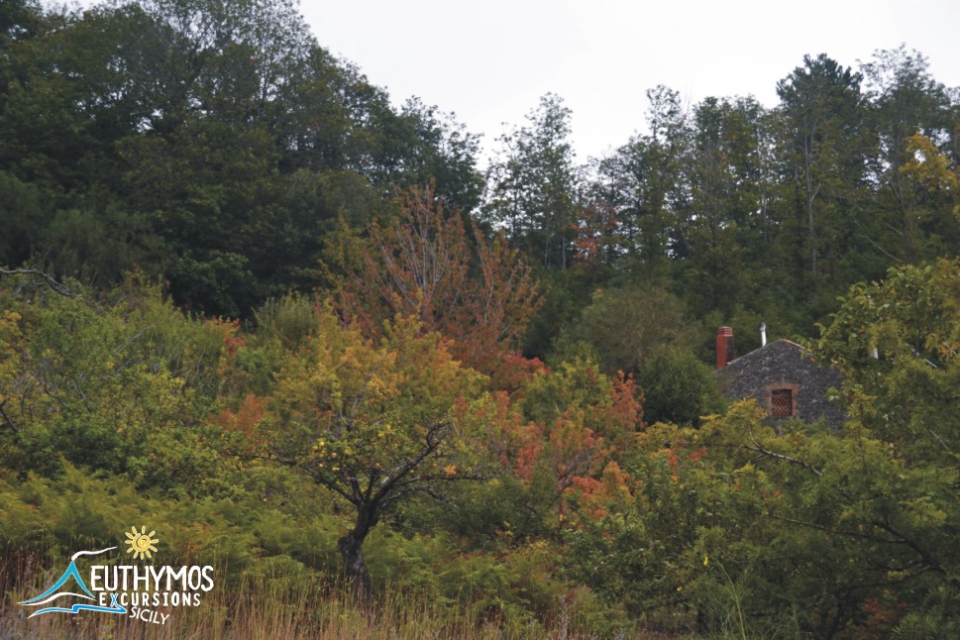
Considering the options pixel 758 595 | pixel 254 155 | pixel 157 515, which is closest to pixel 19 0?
pixel 254 155

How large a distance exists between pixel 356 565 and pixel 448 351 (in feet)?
49.9

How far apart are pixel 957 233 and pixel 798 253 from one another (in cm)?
653

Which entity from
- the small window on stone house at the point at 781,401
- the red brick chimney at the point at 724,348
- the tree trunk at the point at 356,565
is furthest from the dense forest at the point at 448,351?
the small window on stone house at the point at 781,401

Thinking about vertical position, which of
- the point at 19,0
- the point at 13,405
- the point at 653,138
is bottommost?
the point at 13,405

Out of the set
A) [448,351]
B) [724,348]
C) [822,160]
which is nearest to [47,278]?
[448,351]

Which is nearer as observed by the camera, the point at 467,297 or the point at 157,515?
the point at 157,515

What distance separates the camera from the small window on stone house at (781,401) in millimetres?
27719

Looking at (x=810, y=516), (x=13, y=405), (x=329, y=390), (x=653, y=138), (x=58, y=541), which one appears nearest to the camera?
(x=810, y=516)

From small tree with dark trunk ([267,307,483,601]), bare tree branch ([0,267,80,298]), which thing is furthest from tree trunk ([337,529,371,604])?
bare tree branch ([0,267,80,298])

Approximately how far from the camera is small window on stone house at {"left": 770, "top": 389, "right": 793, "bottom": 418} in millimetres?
27719

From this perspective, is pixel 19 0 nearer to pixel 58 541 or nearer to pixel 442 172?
pixel 442 172

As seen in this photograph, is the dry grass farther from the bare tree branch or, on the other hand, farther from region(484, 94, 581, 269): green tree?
region(484, 94, 581, 269): green tree

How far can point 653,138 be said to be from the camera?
48062 mm

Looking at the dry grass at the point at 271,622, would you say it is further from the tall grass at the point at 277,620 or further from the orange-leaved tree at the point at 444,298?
the orange-leaved tree at the point at 444,298
